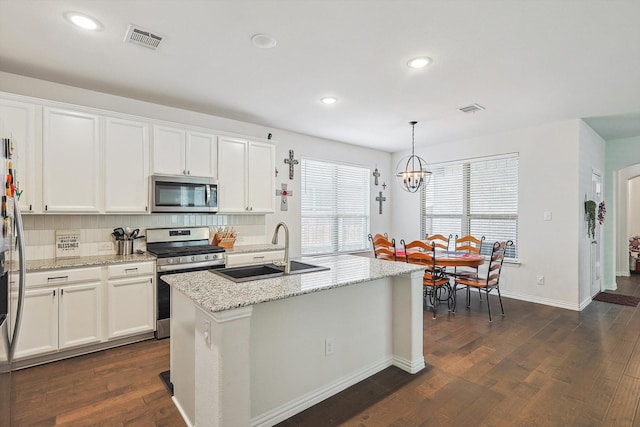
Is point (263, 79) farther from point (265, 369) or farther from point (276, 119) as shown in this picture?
point (265, 369)

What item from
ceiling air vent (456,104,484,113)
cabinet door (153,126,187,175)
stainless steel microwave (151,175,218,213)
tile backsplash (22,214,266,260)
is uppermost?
ceiling air vent (456,104,484,113)

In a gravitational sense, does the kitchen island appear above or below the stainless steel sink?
below

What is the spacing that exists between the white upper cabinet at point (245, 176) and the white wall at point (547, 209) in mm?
3632

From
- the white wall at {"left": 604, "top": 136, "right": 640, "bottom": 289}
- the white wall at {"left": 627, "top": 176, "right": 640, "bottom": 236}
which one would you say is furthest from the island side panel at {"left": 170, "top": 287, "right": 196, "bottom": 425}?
the white wall at {"left": 627, "top": 176, "right": 640, "bottom": 236}

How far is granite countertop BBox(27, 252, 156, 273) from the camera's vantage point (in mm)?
2855

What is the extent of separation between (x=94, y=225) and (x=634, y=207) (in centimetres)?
1109

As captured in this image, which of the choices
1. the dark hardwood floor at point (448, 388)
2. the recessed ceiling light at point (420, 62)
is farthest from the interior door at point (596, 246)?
the recessed ceiling light at point (420, 62)

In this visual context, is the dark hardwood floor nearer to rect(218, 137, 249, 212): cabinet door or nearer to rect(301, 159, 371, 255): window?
rect(218, 137, 249, 212): cabinet door

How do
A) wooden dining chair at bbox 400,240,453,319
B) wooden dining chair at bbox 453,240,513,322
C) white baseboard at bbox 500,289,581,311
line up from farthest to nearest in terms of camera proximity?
white baseboard at bbox 500,289,581,311
wooden dining chair at bbox 400,240,453,319
wooden dining chair at bbox 453,240,513,322

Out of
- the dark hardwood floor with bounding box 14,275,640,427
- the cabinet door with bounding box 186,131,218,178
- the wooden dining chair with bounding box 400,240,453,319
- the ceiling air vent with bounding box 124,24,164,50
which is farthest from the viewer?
the wooden dining chair with bounding box 400,240,453,319

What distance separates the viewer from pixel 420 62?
2822 mm

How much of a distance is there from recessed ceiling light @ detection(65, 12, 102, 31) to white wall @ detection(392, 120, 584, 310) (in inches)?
212

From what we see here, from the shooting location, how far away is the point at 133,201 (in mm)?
3496

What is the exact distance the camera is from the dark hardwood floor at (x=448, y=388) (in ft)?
7.03
